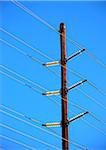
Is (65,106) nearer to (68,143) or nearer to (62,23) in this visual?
(68,143)

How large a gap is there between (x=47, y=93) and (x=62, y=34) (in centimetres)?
196

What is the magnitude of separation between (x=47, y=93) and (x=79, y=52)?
165cm

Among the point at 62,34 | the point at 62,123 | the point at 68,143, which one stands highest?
the point at 62,34

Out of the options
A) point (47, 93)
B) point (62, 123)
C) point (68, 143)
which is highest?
point (47, 93)

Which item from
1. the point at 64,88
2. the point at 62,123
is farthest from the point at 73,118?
the point at 64,88

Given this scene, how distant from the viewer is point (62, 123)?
29.3ft

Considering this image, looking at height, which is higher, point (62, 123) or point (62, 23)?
point (62, 23)

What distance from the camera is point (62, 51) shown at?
30.8 feet

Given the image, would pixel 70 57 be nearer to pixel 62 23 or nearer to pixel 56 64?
pixel 56 64

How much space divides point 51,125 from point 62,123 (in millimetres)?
432

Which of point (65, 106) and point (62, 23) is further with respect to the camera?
point (62, 23)

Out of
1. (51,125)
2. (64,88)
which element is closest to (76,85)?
(64,88)

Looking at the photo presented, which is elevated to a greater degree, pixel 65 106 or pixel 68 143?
pixel 65 106

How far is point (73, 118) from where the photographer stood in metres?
9.07
